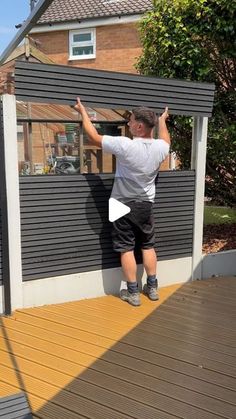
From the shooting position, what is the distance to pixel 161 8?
5723 mm

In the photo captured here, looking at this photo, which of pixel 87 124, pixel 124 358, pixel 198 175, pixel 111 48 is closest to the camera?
pixel 124 358

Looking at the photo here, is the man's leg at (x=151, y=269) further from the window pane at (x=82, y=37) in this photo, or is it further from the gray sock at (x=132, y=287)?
the window pane at (x=82, y=37)

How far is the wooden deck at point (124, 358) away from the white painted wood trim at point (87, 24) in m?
13.1

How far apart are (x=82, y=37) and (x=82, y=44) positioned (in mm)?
309

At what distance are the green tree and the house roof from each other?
9927mm

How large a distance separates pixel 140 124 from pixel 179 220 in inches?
48.4

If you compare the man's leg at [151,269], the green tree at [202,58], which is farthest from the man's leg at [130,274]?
the green tree at [202,58]

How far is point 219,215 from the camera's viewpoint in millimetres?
7383

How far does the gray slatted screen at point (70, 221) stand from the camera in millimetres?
3955

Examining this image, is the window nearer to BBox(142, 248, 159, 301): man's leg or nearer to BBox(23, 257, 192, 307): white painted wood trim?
BBox(23, 257, 192, 307): white painted wood trim

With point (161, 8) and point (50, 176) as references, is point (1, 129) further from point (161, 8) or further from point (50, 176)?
point (161, 8)

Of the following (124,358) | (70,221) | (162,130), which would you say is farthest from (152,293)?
(162,130)

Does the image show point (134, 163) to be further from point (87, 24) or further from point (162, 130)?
point (87, 24)

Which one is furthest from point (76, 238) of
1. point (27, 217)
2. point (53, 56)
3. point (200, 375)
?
point (53, 56)
